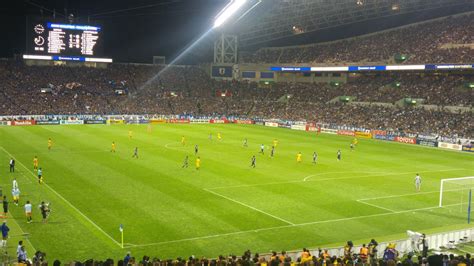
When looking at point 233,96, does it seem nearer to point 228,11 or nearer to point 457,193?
point 228,11

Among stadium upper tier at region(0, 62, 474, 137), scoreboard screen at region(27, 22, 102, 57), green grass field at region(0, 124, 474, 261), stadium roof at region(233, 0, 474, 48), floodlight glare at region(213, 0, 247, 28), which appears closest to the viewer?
green grass field at region(0, 124, 474, 261)

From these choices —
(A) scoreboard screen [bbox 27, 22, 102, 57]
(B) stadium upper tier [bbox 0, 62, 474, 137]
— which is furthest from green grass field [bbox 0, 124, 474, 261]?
(A) scoreboard screen [bbox 27, 22, 102, 57]

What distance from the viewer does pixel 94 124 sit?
75.9m

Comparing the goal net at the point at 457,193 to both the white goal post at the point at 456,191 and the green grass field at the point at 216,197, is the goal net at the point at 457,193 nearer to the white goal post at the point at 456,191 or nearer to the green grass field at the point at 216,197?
the white goal post at the point at 456,191

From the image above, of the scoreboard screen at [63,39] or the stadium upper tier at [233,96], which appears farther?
the scoreboard screen at [63,39]

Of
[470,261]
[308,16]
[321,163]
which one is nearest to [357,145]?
[321,163]

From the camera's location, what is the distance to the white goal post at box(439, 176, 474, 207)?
101 feet

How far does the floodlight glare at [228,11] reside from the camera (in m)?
75.0

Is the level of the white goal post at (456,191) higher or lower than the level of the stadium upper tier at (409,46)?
lower

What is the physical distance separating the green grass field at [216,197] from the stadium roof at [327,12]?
29.5 metres

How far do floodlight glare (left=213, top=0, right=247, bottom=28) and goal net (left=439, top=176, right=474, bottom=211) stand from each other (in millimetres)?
48187

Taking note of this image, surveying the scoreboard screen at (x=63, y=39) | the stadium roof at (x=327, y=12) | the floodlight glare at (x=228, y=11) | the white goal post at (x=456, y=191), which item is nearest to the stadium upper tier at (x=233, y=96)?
the scoreboard screen at (x=63, y=39)

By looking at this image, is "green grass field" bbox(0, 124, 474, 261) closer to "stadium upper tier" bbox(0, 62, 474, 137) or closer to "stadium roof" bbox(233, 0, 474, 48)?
"stadium upper tier" bbox(0, 62, 474, 137)

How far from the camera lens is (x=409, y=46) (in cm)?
7875
